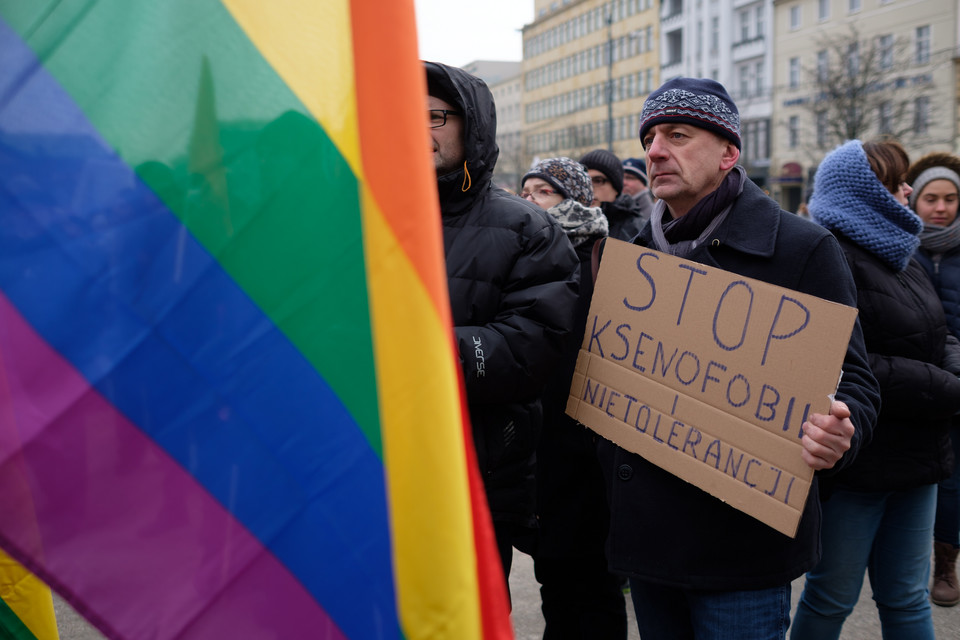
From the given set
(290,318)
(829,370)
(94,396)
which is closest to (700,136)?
(829,370)

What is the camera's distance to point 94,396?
41.8 inches

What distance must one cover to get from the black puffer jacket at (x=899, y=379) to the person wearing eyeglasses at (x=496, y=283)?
38.7 inches

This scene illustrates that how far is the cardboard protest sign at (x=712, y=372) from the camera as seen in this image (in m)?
1.73

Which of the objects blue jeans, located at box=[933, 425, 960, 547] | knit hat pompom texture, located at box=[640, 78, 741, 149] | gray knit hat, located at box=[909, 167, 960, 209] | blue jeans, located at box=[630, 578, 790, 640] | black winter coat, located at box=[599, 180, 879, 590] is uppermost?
knit hat pompom texture, located at box=[640, 78, 741, 149]

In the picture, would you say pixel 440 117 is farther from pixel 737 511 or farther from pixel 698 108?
pixel 737 511

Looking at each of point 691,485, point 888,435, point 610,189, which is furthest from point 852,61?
point 691,485

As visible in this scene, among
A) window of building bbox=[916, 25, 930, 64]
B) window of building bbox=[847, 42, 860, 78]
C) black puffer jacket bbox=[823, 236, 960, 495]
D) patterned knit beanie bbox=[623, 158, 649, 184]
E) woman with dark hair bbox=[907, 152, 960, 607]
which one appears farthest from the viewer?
window of building bbox=[916, 25, 930, 64]

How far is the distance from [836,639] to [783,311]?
59.3 inches

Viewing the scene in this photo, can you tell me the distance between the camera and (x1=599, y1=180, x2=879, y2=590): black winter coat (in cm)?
193

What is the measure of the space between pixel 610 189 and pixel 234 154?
4167mm

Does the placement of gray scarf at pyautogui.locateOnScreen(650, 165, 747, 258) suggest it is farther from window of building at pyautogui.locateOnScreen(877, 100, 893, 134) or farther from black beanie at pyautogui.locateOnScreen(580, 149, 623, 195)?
window of building at pyautogui.locateOnScreen(877, 100, 893, 134)

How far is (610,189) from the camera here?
5070 mm

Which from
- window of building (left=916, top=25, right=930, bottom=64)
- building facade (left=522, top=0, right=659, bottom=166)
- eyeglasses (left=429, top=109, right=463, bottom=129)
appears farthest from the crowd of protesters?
building facade (left=522, top=0, right=659, bottom=166)

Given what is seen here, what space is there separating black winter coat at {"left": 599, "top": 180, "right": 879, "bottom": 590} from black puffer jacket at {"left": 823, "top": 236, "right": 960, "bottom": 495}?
0.63 meters
